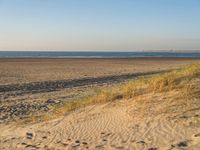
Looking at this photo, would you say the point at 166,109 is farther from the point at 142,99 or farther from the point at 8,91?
the point at 8,91

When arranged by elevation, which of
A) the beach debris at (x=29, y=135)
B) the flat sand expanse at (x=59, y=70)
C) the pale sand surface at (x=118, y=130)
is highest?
the pale sand surface at (x=118, y=130)

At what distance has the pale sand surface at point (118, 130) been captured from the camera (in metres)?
7.28

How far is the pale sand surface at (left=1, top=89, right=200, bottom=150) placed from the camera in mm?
7281

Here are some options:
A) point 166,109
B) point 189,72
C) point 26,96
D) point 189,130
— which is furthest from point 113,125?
point 26,96

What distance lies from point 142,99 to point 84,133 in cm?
199

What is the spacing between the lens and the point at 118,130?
8.20 metres

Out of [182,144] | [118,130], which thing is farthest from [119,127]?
[182,144]

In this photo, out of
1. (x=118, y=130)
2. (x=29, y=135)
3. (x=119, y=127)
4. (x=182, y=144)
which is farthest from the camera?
(x=29, y=135)

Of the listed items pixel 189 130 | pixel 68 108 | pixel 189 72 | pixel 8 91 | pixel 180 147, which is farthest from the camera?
pixel 8 91

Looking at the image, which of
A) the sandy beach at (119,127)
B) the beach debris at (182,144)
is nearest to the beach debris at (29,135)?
the sandy beach at (119,127)

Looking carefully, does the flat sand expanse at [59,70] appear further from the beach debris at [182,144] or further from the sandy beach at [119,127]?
the beach debris at [182,144]

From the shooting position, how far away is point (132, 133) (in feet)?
25.8

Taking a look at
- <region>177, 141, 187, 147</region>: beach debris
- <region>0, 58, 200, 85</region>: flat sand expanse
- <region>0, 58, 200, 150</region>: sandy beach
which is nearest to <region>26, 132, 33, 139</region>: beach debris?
<region>0, 58, 200, 150</region>: sandy beach

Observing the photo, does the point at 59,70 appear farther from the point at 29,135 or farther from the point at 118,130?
the point at 118,130
